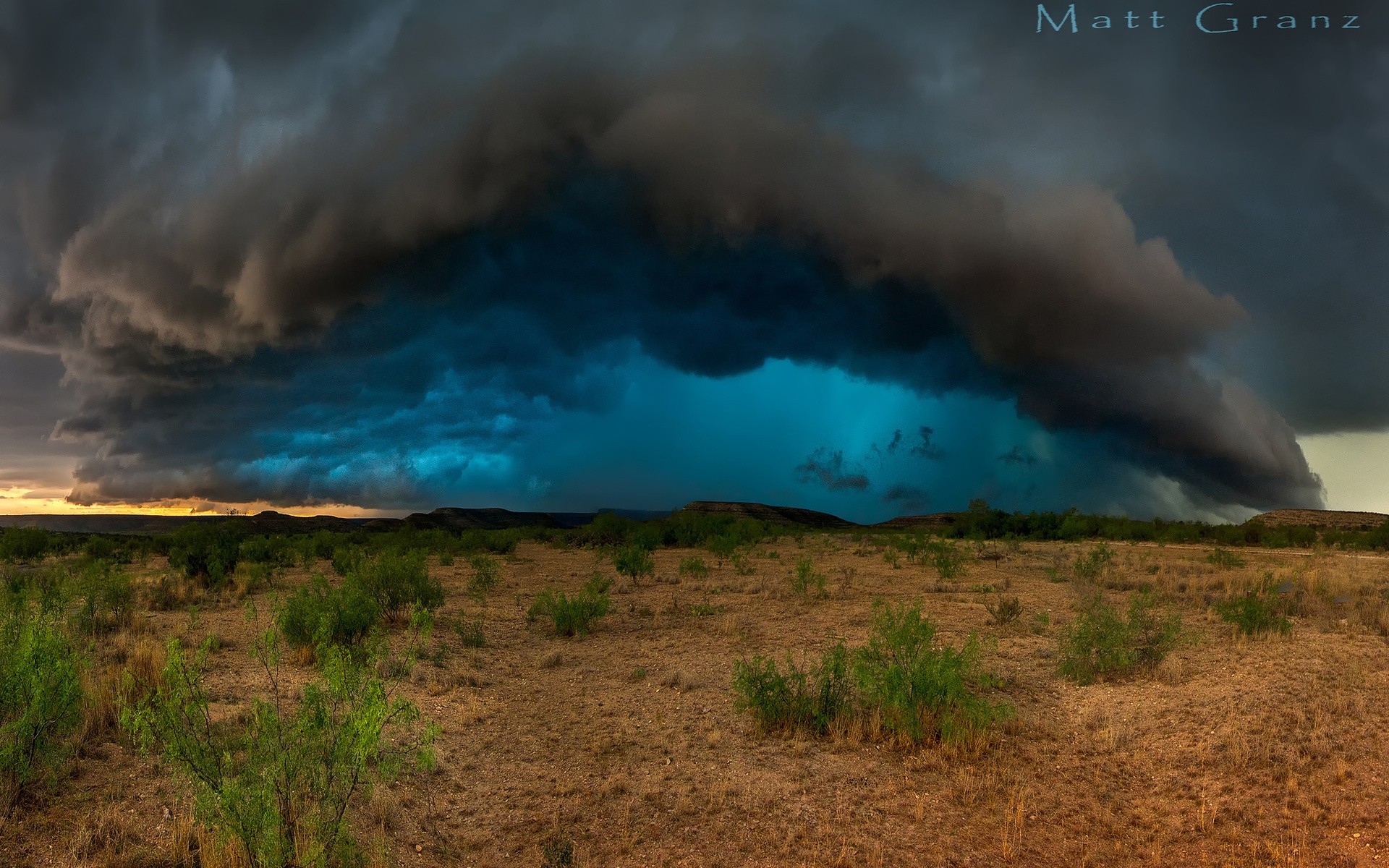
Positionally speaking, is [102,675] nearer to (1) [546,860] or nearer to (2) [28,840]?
(2) [28,840]

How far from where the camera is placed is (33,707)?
292 inches

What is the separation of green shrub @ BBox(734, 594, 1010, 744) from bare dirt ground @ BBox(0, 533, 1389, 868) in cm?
32

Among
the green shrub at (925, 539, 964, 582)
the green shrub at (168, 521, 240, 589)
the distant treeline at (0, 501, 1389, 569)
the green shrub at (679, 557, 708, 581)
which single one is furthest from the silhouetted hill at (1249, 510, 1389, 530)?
the green shrub at (168, 521, 240, 589)

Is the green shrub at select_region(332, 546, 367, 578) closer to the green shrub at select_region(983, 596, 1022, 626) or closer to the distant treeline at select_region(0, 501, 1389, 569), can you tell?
the distant treeline at select_region(0, 501, 1389, 569)

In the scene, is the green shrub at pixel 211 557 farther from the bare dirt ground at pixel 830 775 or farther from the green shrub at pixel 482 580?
the bare dirt ground at pixel 830 775

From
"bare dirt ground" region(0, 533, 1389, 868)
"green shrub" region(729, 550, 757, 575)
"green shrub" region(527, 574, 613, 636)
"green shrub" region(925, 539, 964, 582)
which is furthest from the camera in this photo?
"green shrub" region(729, 550, 757, 575)

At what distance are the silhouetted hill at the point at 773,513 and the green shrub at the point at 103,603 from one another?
88833mm

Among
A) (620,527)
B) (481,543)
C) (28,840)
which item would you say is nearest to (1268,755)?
(28,840)

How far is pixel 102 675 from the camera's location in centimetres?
1068

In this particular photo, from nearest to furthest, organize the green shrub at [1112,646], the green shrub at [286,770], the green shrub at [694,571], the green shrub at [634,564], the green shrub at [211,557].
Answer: the green shrub at [286,770] → the green shrub at [1112,646] → the green shrub at [211,557] → the green shrub at [634,564] → the green shrub at [694,571]

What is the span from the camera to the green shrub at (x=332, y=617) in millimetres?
13695

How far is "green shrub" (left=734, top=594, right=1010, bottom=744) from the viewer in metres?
9.77

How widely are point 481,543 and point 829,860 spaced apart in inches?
1567

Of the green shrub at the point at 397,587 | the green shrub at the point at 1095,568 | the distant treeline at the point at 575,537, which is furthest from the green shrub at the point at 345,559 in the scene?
the green shrub at the point at 1095,568
